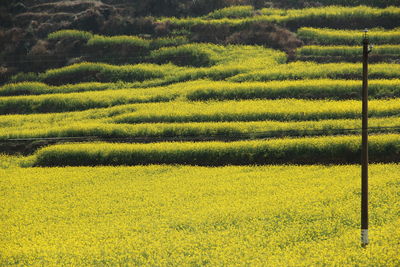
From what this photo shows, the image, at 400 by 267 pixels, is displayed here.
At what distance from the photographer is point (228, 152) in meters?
34.9

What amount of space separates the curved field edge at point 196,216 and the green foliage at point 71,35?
29.0m

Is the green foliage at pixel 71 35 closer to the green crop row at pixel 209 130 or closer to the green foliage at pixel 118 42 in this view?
the green foliage at pixel 118 42

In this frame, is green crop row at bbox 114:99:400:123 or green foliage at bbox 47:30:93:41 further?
green foliage at bbox 47:30:93:41

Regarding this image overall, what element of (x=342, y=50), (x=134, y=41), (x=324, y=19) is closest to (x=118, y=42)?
(x=134, y=41)

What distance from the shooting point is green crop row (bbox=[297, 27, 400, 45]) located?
177ft

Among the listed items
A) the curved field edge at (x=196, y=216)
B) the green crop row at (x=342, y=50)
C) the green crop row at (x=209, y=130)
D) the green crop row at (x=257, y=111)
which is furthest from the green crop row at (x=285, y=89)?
the curved field edge at (x=196, y=216)

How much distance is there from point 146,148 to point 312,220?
1422cm

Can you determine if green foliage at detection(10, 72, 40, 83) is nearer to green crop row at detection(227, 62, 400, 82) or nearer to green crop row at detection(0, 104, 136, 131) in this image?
green crop row at detection(0, 104, 136, 131)

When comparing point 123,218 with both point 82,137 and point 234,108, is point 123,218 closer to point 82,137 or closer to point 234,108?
point 82,137

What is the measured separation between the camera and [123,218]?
26703mm

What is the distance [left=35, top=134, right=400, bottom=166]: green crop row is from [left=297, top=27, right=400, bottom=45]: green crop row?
22.7 m

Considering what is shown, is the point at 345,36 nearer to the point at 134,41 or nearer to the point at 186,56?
the point at 186,56

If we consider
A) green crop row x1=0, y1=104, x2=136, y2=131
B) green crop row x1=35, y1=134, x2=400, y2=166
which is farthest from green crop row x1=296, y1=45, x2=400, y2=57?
green crop row x1=35, y1=134, x2=400, y2=166

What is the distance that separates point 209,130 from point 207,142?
195cm
